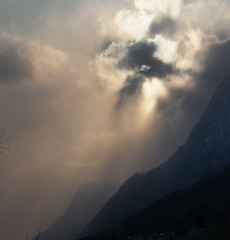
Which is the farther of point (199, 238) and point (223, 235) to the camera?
point (199, 238)

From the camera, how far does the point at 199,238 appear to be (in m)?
195

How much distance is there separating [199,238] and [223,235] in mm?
61164

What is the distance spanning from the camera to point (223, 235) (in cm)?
13800
